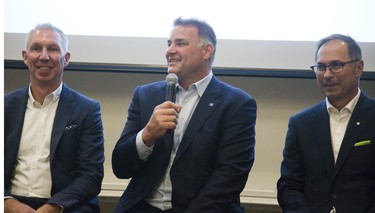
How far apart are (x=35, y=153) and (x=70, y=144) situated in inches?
7.2

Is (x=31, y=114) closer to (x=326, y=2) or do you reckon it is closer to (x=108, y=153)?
(x=108, y=153)

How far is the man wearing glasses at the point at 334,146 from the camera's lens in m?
2.02

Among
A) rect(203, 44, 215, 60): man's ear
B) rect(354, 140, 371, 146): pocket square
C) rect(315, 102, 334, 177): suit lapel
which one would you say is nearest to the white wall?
rect(203, 44, 215, 60): man's ear

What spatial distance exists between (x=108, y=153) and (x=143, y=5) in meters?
1.01

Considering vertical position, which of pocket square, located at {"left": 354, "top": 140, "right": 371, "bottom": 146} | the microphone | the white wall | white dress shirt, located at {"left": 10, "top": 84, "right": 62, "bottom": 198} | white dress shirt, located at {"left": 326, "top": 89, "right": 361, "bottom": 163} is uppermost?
the white wall

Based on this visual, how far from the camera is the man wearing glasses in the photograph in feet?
6.64

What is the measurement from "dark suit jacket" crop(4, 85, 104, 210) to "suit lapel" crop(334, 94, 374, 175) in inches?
45.7

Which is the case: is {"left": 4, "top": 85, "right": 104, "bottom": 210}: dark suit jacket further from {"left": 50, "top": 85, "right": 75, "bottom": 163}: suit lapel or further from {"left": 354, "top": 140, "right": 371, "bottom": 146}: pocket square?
{"left": 354, "top": 140, "right": 371, "bottom": 146}: pocket square

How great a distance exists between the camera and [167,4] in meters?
2.80

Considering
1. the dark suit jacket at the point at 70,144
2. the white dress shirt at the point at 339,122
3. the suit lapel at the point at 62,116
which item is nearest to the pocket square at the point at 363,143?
the white dress shirt at the point at 339,122

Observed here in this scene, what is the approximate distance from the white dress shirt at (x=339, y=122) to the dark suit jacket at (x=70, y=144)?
116cm

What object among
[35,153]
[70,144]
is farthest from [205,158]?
[35,153]

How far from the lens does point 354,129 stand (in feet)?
6.77

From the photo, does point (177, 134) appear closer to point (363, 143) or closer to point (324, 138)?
point (324, 138)
